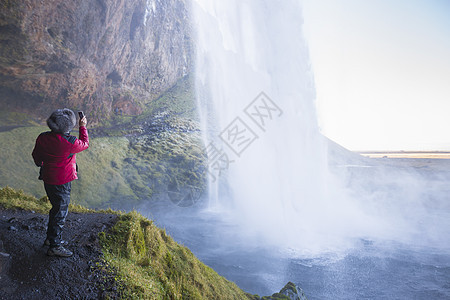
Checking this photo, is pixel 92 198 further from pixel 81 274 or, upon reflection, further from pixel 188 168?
pixel 81 274

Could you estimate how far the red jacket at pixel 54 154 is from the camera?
3834 millimetres

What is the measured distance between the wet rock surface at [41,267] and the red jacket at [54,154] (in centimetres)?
108

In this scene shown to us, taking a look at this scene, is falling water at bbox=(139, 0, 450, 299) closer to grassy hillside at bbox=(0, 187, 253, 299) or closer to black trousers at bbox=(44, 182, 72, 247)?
grassy hillside at bbox=(0, 187, 253, 299)

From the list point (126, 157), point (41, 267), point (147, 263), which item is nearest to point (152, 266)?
point (147, 263)

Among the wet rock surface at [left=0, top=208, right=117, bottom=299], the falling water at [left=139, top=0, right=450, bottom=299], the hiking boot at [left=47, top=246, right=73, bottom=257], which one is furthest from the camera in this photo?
the falling water at [left=139, top=0, right=450, bottom=299]

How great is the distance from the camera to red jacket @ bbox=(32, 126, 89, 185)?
151 inches

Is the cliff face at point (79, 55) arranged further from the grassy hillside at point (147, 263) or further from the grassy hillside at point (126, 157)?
the grassy hillside at point (147, 263)

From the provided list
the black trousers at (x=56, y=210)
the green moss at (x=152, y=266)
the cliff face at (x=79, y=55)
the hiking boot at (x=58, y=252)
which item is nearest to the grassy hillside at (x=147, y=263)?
the green moss at (x=152, y=266)

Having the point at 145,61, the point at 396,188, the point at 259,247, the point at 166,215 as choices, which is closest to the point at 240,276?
Answer: the point at 259,247

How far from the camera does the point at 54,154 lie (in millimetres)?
3854

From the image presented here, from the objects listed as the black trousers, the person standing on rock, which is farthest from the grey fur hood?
the black trousers

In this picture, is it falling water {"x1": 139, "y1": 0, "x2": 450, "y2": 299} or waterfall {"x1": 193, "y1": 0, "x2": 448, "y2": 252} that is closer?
falling water {"x1": 139, "y1": 0, "x2": 450, "y2": 299}

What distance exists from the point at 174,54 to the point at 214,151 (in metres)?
29.6

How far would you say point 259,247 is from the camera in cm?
1602
